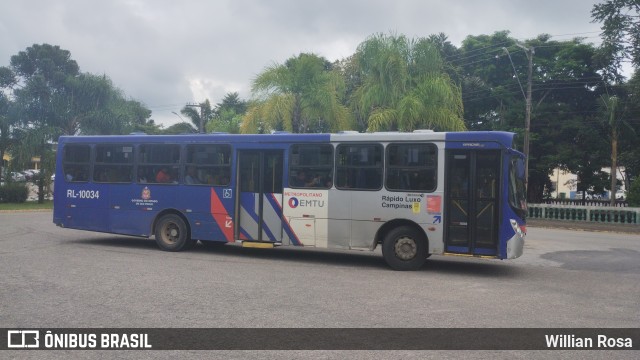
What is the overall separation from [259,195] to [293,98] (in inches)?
551

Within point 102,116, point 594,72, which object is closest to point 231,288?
point 102,116

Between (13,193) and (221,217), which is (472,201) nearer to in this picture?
(221,217)

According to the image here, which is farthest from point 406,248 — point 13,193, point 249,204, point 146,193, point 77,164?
point 13,193

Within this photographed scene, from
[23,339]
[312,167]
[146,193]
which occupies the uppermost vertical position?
[312,167]

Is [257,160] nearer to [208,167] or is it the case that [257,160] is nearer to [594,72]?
[208,167]

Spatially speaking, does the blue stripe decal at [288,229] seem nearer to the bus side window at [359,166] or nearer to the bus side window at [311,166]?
the bus side window at [311,166]

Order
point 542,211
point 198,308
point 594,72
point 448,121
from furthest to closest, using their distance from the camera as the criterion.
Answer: point 594,72 < point 542,211 < point 448,121 < point 198,308

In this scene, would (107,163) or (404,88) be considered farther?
(404,88)

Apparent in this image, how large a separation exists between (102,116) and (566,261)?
30.1 meters

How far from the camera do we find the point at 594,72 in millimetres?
37844

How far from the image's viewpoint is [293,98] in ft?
85.9

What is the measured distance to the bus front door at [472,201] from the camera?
10984 mm

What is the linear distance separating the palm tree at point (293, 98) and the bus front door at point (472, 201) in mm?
15471

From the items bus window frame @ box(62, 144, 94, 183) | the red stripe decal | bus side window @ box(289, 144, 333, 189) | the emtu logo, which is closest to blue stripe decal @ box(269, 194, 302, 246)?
bus side window @ box(289, 144, 333, 189)
